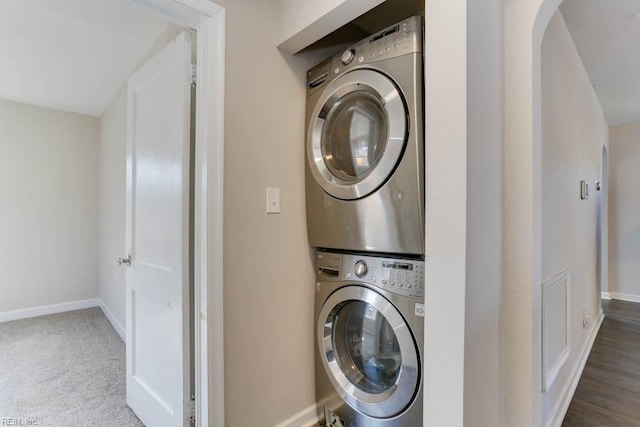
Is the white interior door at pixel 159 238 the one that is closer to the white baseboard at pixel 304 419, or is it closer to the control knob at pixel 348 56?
the white baseboard at pixel 304 419

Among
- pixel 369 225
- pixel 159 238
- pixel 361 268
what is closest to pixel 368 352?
pixel 361 268

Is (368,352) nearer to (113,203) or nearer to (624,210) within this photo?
(113,203)

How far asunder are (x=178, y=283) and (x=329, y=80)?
1204 mm

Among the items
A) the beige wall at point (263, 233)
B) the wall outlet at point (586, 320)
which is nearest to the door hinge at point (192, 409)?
the beige wall at point (263, 233)

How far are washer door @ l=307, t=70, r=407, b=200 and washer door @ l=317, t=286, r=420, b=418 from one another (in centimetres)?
51

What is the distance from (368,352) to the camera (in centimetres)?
143

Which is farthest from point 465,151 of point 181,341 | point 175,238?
point 181,341

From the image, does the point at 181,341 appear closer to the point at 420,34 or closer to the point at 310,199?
the point at 310,199

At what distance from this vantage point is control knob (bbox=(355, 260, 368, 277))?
1353mm

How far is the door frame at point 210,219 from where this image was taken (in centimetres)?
122

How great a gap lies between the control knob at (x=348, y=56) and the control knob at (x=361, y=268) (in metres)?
0.93

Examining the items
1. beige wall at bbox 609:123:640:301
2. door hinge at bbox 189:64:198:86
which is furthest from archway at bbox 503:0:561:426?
beige wall at bbox 609:123:640:301

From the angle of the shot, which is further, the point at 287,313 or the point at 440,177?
the point at 287,313

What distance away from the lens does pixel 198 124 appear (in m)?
1.29
